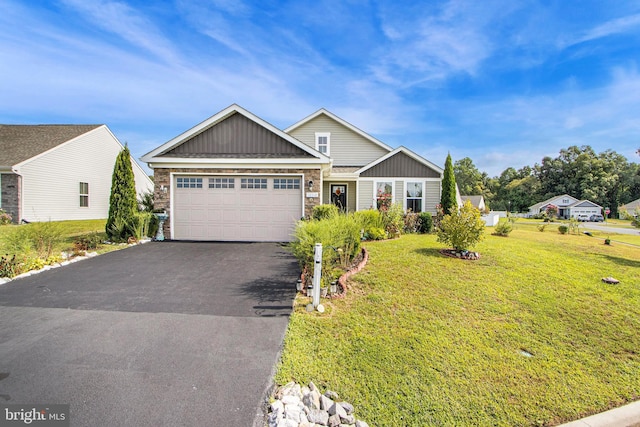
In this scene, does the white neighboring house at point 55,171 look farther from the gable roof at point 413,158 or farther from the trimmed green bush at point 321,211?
the gable roof at point 413,158

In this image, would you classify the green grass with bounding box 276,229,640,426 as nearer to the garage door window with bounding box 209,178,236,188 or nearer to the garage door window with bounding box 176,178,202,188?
the garage door window with bounding box 209,178,236,188

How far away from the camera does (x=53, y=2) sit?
8008mm

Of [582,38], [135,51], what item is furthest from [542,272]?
[135,51]

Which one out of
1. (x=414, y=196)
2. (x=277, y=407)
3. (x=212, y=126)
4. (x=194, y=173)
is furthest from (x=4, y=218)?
(x=414, y=196)

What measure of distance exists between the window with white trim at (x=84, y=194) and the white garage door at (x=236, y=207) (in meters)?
13.5

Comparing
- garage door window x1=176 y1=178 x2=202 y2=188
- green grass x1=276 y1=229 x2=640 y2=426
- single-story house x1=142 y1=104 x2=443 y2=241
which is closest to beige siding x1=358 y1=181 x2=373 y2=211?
single-story house x1=142 y1=104 x2=443 y2=241

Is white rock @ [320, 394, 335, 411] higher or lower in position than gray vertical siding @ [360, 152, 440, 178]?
lower

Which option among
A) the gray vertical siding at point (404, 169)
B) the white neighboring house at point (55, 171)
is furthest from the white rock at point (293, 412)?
the white neighboring house at point (55, 171)

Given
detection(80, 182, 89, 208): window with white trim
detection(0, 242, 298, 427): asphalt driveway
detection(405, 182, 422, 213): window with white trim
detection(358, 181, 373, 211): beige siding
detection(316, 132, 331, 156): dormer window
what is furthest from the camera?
detection(80, 182, 89, 208): window with white trim

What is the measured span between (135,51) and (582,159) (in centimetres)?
7530

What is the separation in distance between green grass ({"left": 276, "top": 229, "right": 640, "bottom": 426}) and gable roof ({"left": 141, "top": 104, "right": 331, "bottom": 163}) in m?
6.12

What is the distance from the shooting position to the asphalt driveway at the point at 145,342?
103 inches

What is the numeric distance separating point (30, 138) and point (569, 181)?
265 feet

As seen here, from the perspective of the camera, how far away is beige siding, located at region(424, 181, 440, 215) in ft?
50.1
